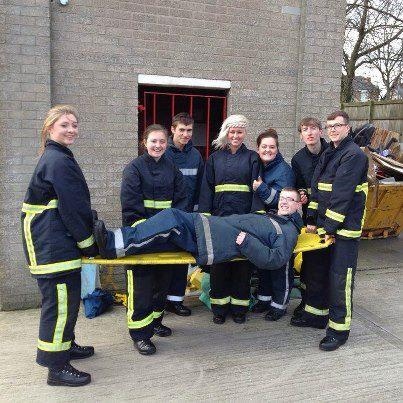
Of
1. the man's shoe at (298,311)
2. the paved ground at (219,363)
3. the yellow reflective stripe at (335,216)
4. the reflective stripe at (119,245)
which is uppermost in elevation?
the yellow reflective stripe at (335,216)

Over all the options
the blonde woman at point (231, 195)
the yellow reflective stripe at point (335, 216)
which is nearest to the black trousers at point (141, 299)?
the blonde woman at point (231, 195)

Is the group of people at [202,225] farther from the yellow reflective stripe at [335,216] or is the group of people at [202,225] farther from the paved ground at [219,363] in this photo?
the paved ground at [219,363]

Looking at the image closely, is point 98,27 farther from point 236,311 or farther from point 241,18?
point 236,311

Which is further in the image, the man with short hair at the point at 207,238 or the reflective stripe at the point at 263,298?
the reflective stripe at the point at 263,298

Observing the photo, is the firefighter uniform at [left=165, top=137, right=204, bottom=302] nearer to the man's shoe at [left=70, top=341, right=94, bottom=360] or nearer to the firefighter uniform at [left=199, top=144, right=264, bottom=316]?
the firefighter uniform at [left=199, top=144, right=264, bottom=316]

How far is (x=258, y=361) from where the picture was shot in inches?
140

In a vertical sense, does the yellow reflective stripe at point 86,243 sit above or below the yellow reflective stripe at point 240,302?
above

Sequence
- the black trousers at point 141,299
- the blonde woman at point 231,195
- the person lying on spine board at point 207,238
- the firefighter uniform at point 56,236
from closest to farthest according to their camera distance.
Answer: the firefighter uniform at point 56,236 → the person lying on spine board at point 207,238 → the black trousers at point 141,299 → the blonde woman at point 231,195

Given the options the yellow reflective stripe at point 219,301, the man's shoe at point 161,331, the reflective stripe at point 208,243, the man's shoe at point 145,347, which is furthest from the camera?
the yellow reflective stripe at point 219,301

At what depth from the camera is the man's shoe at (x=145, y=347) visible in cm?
360

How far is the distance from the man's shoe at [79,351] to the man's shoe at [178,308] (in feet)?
3.37

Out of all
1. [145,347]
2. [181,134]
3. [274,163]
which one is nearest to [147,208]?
[181,134]

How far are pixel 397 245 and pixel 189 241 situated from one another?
203 inches

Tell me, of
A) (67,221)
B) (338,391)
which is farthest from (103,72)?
(338,391)
